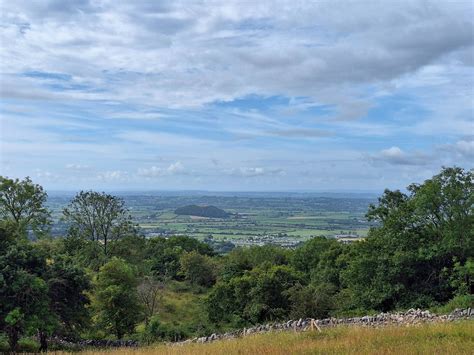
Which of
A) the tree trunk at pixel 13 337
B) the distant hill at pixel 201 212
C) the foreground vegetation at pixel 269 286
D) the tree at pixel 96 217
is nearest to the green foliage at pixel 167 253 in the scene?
the tree at pixel 96 217

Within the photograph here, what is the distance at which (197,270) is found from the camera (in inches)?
1577

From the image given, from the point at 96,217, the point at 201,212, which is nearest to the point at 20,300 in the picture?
the point at 96,217

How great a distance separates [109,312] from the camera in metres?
21.5

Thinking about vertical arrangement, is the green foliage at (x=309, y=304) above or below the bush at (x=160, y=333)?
above

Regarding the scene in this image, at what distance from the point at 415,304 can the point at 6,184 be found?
3108 cm

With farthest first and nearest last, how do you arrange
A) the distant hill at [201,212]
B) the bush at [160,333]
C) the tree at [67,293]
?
the distant hill at [201,212], the bush at [160,333], the tree at [67,293]

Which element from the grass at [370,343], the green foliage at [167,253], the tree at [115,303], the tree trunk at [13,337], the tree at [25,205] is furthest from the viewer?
the green foliage at [167,253]

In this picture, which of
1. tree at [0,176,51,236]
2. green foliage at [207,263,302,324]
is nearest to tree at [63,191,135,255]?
tree at [0,176,51,236]

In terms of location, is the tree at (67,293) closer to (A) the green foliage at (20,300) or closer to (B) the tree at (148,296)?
(A) the green foliage at (20,300)

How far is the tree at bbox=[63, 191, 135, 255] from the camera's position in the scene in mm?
41656

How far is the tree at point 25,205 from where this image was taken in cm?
3538

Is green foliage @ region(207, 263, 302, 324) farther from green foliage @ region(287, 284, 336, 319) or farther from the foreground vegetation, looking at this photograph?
green foliage @ region(287, 284, 336, 319)

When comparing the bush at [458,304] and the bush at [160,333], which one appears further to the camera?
the bush at [160,333]

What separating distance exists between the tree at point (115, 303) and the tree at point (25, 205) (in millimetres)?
16236
